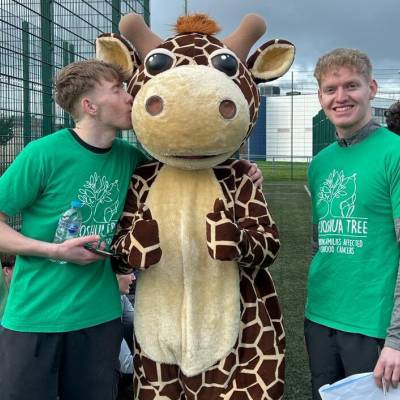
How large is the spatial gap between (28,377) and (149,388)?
1.49 ft

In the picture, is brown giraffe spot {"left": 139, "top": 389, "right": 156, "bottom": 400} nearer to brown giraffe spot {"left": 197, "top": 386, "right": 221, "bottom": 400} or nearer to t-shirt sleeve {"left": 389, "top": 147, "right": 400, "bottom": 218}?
brown giraffe spot {"left": 197, "top": 386, "right": 221, "bottom": 400}

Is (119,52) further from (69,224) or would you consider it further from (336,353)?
(336,353)

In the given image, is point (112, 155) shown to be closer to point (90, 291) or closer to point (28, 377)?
point (90, 291)

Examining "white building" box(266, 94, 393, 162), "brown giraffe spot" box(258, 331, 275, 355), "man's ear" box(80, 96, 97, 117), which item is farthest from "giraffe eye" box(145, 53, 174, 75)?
"white building" box(266, 94, 393, 162)

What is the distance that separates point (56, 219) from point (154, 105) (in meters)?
0.57

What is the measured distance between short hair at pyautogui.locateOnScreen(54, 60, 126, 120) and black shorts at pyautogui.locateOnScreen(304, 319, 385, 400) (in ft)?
4.24

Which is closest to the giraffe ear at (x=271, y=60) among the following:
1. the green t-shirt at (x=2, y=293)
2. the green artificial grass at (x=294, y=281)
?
the green t-shirt at (x=2, y=293)

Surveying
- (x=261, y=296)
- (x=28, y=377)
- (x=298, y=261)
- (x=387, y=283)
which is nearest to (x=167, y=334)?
(x=261, y=296)

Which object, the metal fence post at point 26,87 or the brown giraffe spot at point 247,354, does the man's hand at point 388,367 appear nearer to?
the brown giraffe spot at point 247,354

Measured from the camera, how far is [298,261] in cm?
720

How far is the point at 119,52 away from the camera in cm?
235

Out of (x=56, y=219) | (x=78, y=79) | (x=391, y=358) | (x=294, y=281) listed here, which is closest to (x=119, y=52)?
(x=78, y=79)

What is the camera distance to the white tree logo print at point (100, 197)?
2123 millimetres

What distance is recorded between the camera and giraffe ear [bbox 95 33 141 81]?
2.32m
